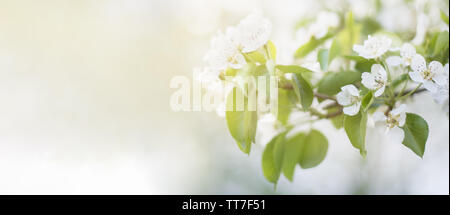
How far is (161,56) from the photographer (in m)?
1.77

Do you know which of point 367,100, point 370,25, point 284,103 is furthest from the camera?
point 370,25

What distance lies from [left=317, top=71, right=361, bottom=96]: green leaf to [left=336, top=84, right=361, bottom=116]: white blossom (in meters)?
0.05

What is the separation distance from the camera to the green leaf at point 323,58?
1.75ft

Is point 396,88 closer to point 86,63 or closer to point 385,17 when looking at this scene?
point 385,17

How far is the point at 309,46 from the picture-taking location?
594 mm

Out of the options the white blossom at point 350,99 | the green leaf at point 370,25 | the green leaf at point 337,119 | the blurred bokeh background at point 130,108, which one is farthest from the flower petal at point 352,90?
the blurred bokeh background at point 130,108

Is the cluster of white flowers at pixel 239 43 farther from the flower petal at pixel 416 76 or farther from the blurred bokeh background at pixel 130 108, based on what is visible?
the blurred bokeh background at pixel 130 108

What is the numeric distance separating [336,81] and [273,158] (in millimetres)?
146

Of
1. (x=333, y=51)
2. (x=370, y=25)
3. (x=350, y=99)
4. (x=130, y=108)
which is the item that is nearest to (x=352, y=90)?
(x=350, y=99)

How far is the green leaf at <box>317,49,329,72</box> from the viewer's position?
0.53 meters

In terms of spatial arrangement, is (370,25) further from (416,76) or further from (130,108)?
(130,108)

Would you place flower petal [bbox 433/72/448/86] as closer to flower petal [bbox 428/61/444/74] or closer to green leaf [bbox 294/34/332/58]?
flower petal [bbox 428/61/444/74]

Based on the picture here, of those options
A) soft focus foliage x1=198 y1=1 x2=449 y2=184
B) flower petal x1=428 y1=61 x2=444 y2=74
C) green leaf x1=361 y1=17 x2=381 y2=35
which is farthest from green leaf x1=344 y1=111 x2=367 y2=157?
green leaf x1=361 y1=17 x2=381 y2=35
